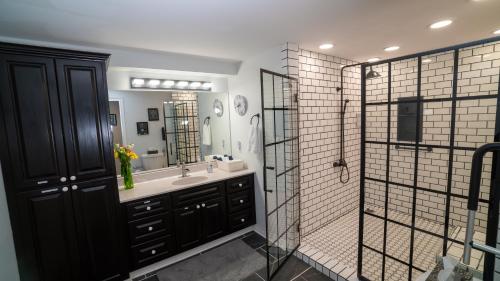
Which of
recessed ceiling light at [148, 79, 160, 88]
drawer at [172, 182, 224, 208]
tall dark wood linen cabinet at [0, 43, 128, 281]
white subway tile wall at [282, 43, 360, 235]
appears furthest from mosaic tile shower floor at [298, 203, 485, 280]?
recessed ceiling light at [148, 79, 160, 88]

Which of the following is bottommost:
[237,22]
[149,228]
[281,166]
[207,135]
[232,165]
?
[149,228]

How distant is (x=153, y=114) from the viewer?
296 centimetres

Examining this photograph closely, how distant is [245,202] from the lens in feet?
10.0

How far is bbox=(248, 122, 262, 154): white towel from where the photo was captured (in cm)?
283

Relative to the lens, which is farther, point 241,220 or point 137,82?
point 241,220

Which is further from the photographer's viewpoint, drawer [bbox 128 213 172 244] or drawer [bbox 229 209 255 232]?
drawer [bbox 229 209 255 232]

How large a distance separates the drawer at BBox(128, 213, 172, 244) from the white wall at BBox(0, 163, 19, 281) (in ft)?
2.91

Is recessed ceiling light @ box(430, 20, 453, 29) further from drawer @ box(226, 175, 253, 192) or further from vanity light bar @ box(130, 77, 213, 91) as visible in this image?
vanity light bar @ box(130, 77, 213, 91)

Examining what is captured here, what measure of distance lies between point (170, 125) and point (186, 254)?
1.66 m

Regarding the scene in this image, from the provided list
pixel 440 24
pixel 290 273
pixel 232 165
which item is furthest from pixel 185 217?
pixel 440 24

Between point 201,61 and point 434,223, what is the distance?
3.49 m

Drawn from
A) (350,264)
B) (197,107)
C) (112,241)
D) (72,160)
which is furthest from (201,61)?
(350,264)

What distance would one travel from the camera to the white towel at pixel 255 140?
283 centimetres

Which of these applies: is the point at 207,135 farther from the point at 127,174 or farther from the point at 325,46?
the point at 325,46
